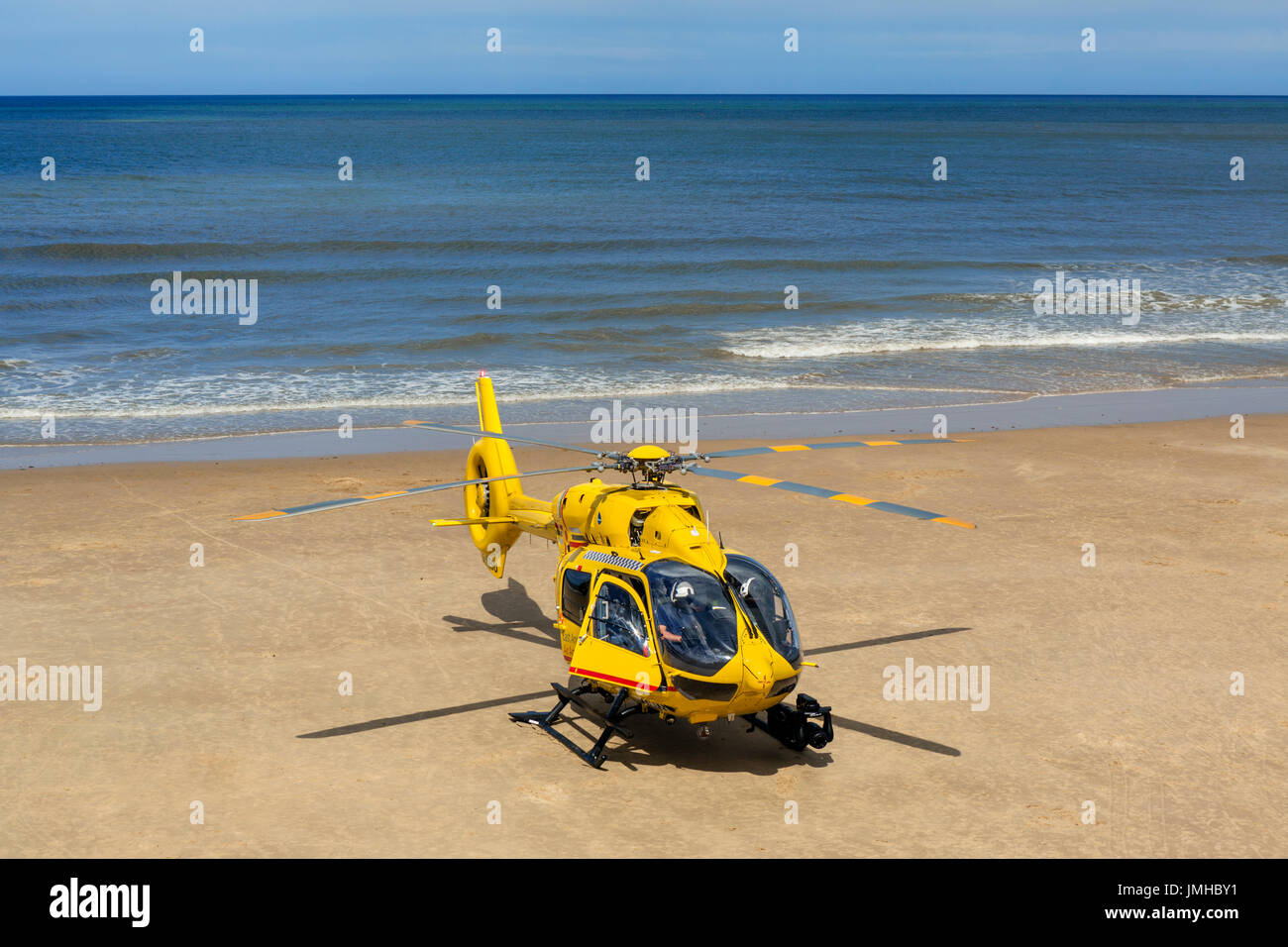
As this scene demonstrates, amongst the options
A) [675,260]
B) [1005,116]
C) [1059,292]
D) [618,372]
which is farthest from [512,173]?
[1005,116]

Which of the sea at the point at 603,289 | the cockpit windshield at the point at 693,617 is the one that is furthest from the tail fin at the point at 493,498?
the sea at the point at 603,289

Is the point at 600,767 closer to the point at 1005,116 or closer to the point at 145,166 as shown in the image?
the point at 145,166

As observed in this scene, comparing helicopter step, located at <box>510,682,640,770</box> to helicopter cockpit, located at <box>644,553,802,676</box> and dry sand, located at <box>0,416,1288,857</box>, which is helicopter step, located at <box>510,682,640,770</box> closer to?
dry sand, located at <box>0,416,1288,857</box>

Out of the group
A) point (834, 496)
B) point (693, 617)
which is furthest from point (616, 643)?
point (834, 496)

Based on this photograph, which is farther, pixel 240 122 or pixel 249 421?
pixel 240 122

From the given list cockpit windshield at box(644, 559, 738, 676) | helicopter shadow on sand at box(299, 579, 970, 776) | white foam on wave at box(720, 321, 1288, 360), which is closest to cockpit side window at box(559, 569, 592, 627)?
cockpit windshield at box(644, 559, 738, 676)

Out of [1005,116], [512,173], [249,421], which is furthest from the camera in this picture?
[1005,116]
